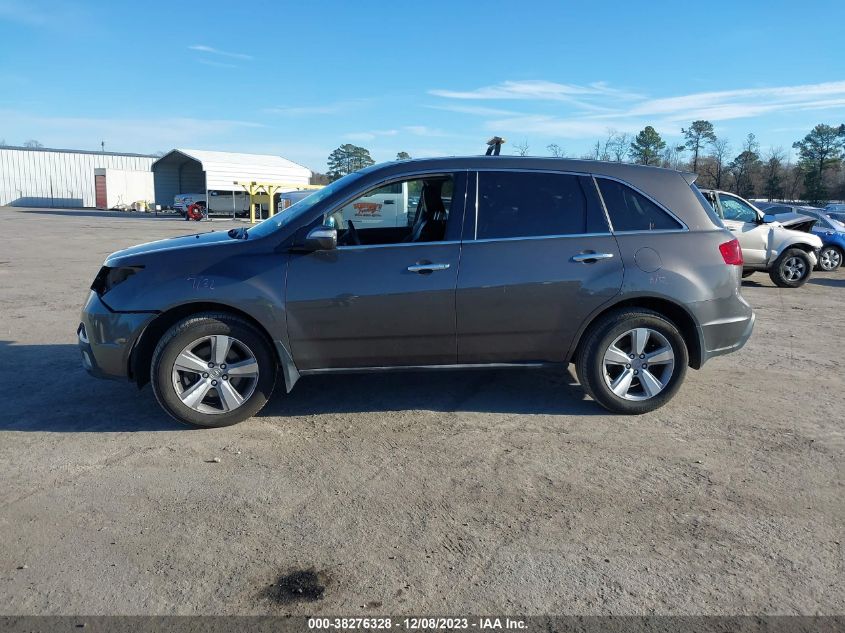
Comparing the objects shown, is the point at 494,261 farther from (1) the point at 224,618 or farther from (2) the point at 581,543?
(1) the point at 224,618

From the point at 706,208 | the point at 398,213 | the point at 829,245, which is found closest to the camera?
the point at 706,208

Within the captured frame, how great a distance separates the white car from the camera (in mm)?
12773

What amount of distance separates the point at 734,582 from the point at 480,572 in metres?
1.15

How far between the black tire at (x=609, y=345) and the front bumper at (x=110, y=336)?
3.18m

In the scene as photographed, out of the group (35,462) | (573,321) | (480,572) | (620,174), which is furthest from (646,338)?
(35,462)

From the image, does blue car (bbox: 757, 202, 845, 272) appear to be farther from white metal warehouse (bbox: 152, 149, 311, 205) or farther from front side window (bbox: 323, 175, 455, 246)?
white metal warehouse (bbox: 152, 149, 311, 205)

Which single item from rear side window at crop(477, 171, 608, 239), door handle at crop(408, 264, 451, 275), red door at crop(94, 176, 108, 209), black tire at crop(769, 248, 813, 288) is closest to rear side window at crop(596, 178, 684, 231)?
rear side window at crop(477, 171, 608, 239)

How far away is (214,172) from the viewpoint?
46812mm

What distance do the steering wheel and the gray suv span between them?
0.21 feet

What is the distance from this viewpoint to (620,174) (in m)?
5.08

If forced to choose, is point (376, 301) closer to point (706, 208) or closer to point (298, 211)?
point (298, 211)

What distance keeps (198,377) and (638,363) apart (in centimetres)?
326

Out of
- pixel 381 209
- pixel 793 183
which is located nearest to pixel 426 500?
pixel 381 209

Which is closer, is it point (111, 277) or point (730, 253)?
point (111, 277)
